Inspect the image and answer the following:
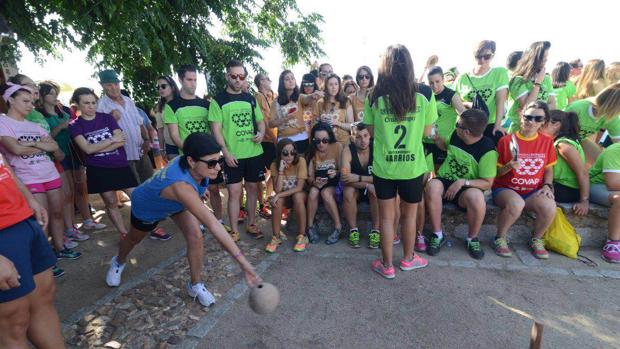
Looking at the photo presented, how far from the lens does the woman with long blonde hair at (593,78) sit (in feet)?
17.3

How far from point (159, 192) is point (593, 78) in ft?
22.0

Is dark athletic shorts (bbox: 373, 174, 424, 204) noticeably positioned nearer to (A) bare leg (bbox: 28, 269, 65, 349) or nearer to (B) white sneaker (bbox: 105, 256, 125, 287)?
(A) bare leg (bbox: 28, 269, 65, 349)

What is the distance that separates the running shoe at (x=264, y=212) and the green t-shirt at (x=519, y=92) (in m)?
3.99

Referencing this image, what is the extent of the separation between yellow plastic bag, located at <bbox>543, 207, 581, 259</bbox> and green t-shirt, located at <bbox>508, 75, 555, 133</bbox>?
1.50 m

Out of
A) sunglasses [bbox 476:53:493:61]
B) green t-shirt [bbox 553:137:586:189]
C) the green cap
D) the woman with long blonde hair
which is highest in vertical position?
the green cap

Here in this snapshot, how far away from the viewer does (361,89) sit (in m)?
5.32

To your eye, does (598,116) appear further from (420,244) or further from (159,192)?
(159,192)

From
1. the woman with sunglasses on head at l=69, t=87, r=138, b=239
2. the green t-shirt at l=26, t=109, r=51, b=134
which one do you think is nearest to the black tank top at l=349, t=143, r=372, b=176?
the woman with sunglasses on head at l=69, t=87, r=138, b=239

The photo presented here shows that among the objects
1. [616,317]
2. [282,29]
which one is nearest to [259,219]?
[616,317]

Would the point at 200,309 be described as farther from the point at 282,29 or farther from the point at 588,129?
the point at 282,29

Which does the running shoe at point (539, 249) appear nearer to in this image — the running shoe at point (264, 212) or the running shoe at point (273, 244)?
the running shoe at point (273, 244)

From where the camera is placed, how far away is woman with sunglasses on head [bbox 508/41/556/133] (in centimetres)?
430

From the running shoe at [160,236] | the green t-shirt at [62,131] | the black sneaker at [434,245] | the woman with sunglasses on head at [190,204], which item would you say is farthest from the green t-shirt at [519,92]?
the green t-shirt at [62,131]

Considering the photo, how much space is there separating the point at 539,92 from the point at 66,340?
21.0 feet
